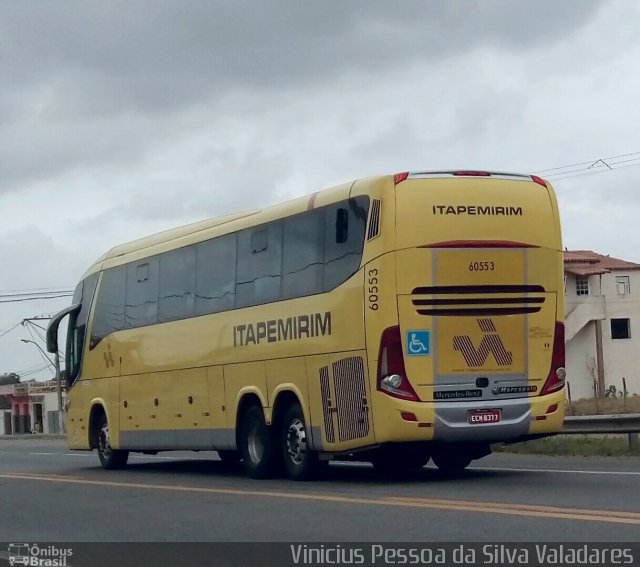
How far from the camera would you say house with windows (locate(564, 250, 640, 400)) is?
63.8m

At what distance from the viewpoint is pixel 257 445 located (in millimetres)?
17406

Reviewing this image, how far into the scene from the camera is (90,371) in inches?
899

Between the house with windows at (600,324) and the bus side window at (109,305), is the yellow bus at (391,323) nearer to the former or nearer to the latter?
the bus side window at (109,305)

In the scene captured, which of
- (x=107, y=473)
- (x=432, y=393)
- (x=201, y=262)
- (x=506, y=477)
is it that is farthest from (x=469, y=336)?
(x=107, y=473)

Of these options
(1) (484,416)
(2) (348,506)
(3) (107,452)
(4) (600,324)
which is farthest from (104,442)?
(4) (600,324)

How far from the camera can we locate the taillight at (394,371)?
1450 centimetres

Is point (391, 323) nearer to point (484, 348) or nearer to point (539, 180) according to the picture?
point (484, 348)

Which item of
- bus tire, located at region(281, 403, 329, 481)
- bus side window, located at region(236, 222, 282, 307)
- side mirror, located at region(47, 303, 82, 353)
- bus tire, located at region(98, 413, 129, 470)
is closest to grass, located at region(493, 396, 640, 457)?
bus tire, located at region(281, 403, 329, 481)

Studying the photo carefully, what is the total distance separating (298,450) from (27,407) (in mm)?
82032

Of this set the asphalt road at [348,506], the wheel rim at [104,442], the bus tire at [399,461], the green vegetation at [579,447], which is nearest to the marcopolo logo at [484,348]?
the asphalt road at [348,506]

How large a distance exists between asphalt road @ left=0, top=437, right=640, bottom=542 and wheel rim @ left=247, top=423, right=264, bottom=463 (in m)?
0.39

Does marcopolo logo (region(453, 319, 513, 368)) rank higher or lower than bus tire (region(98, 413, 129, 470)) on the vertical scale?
higher
